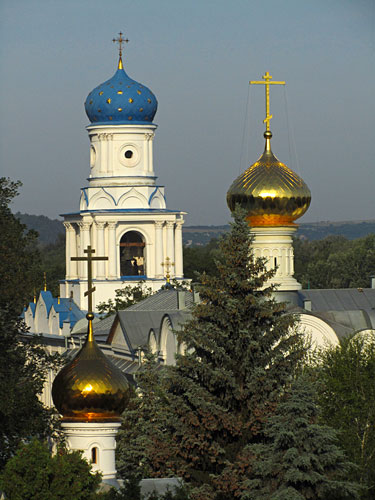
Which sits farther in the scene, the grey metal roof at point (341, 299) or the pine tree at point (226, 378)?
the grey metal roof at point (341, 299)

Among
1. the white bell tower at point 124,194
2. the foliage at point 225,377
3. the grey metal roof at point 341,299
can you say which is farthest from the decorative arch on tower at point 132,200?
the foliage at point 225,377

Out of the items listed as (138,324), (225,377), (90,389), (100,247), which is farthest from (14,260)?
(100,247)

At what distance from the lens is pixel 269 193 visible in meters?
29.9

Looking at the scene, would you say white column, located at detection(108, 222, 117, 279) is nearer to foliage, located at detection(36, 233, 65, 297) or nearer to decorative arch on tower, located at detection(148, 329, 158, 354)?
foliage, located at detection(36, 233, 65, 297)

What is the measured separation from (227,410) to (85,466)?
493cm

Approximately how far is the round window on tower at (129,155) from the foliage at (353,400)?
25871mm

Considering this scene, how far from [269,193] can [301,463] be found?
476 inches

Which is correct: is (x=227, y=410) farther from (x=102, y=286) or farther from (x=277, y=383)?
(x=102, y=286)

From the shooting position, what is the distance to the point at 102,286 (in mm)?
50094

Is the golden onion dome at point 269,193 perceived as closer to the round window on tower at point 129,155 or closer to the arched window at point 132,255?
the round window on tower at point 129,155

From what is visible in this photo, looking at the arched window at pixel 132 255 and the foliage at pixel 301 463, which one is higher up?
the arched window at pixel 132 255

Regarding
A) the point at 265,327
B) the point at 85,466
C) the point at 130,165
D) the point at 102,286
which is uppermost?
the point at 130,165

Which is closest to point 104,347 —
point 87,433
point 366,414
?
point 366,414

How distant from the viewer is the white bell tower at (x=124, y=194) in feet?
166
